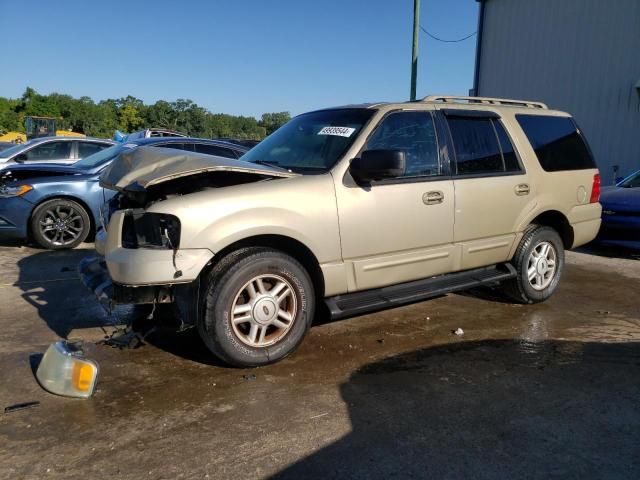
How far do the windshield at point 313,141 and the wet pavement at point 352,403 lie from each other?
1.42 metres

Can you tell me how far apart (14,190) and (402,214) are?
19.1ft

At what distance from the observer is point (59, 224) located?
7590mm

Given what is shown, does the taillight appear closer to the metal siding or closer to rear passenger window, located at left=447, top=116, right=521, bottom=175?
rear passenger window, located at left=447, top=116, right=521, bottom=175

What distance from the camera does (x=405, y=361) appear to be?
386 centimetres

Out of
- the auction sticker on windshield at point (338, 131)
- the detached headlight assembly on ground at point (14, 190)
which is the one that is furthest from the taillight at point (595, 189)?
the detached headlight assembly on ground at point (14, 190)

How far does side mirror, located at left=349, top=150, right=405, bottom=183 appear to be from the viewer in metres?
3.73

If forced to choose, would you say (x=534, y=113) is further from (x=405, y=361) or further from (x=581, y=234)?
(x=405, y=361)

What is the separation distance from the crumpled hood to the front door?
0.61 meters

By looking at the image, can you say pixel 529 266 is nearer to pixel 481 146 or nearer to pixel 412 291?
pixel 481 146

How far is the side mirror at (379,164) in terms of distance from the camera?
3.73 meters

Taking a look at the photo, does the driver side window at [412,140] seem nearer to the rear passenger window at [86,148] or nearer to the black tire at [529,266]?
the black tire at [529,266]

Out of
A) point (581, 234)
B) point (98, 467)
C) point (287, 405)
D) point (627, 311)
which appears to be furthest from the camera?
point (581, 234)

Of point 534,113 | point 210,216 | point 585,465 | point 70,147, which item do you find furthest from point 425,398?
point 70,147

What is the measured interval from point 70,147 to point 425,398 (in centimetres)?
963
